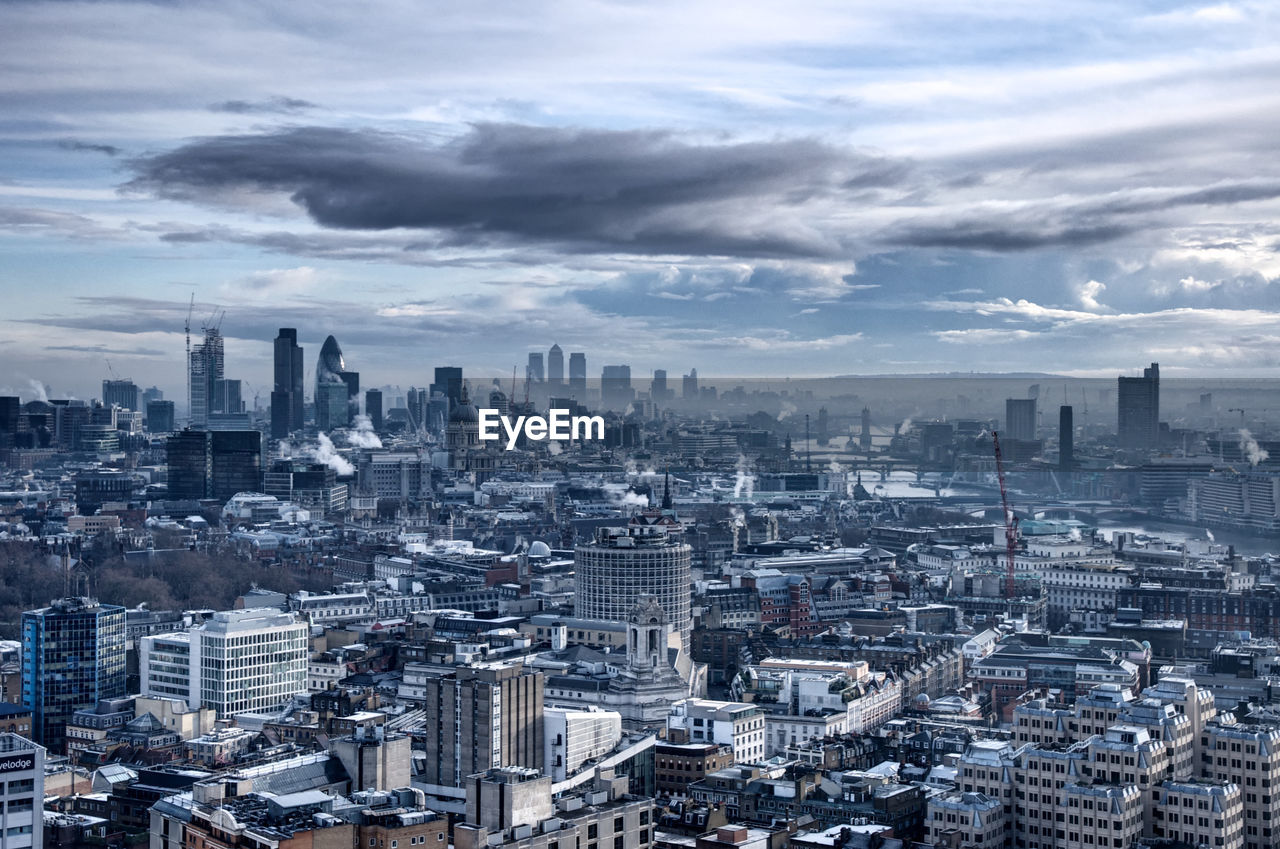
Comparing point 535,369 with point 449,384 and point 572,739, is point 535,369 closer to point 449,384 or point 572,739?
point 449,384

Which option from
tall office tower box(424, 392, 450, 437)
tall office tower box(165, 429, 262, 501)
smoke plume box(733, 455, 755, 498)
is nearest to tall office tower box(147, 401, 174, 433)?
tall office tower box(424, 392, 450, 437)

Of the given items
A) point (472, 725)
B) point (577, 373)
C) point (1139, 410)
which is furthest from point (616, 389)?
point (472, 725)

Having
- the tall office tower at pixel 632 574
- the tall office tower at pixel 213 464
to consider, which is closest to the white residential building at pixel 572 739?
the tall office tower at pixel 632 574

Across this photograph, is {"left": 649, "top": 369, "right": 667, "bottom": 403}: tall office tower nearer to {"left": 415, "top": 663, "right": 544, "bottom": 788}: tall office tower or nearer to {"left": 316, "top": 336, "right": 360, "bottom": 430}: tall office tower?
{"left": 316, "top": 336, "right": 360, "bottom": 430}: tall office tower

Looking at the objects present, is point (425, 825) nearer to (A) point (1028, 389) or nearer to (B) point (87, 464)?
(A) point (1028, 389)

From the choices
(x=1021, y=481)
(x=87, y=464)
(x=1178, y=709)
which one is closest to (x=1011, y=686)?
(x=1178, y=709)

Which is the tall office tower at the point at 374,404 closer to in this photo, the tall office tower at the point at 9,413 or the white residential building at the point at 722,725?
the tall office tower at the point at 9,413
